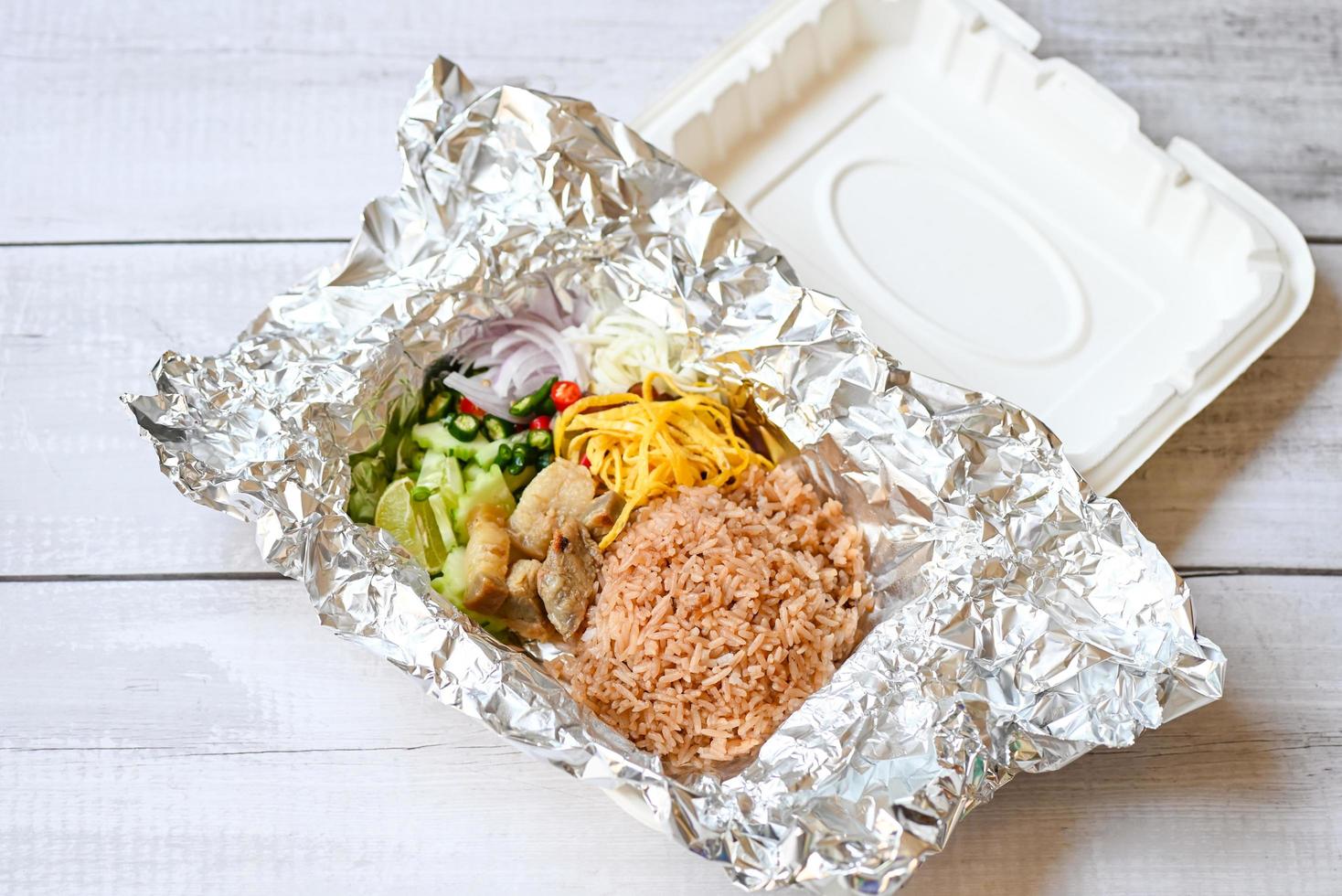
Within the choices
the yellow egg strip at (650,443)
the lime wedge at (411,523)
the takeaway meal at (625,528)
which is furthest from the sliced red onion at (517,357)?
the lime wedge at (411,523)

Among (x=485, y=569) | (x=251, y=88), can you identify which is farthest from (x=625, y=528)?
(x=251, y=88)

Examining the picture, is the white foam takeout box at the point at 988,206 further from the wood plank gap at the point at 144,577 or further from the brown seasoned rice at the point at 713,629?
the wood plank gap at the point at 144,577

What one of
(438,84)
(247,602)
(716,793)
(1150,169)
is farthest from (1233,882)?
(438,84)

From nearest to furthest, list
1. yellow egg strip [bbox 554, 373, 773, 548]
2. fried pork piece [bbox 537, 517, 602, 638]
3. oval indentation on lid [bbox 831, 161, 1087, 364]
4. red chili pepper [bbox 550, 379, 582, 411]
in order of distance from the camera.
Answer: fried pork piece [bbox 537, 517, 602, 638]
yellow egg strip [bbox 554, 373, 773, 548]
red chili pepper [bbox 550, 379, 582, 411]
oval indentation on lid [bbox 831, 161, 1087, 364]

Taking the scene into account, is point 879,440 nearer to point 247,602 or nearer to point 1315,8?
point 247,602

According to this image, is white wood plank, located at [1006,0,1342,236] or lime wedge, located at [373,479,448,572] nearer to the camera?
lime wedge, located at [373,479,448,572]

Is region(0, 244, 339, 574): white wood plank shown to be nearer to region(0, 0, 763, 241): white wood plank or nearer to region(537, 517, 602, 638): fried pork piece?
region(0, 0, 763, 241): white wood plank

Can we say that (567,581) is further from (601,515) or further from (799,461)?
(799,461)

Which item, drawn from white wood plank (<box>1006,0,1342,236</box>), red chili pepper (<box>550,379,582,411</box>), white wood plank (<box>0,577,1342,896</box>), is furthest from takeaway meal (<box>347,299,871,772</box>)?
white wood plank (<box>1006,0,1342,236</box>)
